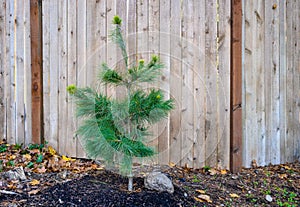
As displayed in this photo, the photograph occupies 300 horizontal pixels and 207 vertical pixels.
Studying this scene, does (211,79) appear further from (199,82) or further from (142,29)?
(142,29)

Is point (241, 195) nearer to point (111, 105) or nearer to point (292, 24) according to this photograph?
point (111, 105)

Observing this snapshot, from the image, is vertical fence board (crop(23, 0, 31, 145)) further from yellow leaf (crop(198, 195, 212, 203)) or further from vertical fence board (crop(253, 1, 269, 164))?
vertical fence board (crop(253, 1, 269, 164))

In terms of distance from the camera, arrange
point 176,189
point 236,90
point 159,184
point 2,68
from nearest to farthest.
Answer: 1. point 159,184
2. point 176,189
3. point 236,90
4. point 2,68

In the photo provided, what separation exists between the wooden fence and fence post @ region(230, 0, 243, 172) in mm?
15

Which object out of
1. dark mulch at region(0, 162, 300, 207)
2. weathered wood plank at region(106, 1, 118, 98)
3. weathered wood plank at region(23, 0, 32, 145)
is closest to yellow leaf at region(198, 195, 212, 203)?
dark mulch at region(0, 162, 300, 207)

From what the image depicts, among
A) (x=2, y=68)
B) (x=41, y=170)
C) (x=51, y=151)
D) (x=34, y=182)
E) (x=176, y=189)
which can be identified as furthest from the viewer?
(x=2, y=68)

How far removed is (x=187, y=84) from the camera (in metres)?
3.04

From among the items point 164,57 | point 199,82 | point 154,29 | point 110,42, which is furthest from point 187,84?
point 110,42

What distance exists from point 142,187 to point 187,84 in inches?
48.0

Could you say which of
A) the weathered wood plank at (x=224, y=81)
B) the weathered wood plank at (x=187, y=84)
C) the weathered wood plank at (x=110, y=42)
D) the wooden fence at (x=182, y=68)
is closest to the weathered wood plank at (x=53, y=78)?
the wooden fence at (x=182, y=68)

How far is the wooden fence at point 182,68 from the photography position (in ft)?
9.91

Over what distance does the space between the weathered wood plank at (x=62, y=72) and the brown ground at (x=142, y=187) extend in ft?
0.84

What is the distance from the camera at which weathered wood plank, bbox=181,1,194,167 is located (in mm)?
3029

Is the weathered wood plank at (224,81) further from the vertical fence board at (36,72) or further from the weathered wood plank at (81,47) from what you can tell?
the vertical fence board at (36,72)
